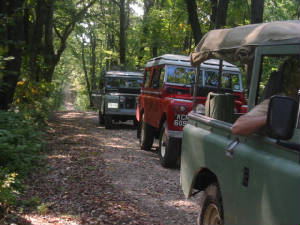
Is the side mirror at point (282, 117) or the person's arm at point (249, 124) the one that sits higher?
the side mirror at point (282, 117)

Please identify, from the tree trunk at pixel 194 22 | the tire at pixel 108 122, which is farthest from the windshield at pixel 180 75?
the tire at pixel 108 122

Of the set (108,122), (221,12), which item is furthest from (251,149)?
(108,122)

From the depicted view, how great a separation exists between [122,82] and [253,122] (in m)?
14.7

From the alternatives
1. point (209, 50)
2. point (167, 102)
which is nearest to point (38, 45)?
point (167, 102)

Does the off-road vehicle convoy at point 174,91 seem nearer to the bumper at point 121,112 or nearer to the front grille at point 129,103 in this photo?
the bumper at point 121,112

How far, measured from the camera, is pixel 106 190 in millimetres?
6773

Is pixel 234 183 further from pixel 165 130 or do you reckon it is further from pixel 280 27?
pixel 165 130

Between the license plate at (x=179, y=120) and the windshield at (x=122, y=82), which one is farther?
the windshield at (x=122, y=82)

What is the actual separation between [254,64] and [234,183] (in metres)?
0.94

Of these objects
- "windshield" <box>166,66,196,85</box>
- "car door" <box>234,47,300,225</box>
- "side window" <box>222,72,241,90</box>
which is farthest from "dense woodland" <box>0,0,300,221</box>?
"car door" <box>234,47,300,225</box>

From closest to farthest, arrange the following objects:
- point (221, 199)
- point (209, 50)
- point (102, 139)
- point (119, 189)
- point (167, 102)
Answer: point (221, 199) → point (209, 50) → point (119, 189) → point (167, 102) → point (102, 139)

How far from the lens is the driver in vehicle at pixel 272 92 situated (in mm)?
2691

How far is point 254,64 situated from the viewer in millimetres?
3125

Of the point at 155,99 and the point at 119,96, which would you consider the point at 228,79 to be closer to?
the point at 155,99
